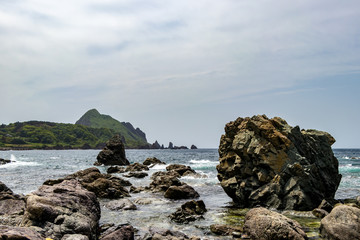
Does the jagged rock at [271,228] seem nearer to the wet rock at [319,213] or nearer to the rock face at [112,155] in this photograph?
the wet rock at [319,213]

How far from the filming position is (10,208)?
17.4m

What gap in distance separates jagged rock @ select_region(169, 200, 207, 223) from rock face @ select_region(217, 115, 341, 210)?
4.94 meters

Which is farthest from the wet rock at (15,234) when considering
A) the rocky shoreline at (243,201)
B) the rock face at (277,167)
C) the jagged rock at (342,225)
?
the rock face at (277,167)

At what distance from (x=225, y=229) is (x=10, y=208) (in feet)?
42.9

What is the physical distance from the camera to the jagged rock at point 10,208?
15330 millimetres

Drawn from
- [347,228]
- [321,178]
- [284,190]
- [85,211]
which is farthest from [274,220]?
[321,178]

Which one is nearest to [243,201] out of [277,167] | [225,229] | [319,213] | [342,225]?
[277,167]

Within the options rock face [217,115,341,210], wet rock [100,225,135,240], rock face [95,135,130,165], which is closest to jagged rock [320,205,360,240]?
rock face [217,115,341,210]

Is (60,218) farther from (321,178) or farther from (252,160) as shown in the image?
(321,178)

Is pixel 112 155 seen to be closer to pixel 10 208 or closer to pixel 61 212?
pixel 10 208

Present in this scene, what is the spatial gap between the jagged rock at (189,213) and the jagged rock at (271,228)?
4.56m

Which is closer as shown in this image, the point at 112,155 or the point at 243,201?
the point at 243,201

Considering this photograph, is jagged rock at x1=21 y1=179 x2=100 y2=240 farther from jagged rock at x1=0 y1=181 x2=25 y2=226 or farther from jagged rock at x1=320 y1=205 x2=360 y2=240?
jagged rock at x1=320 y1=205 x2=360 y2=240

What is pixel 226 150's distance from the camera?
94.8ft
